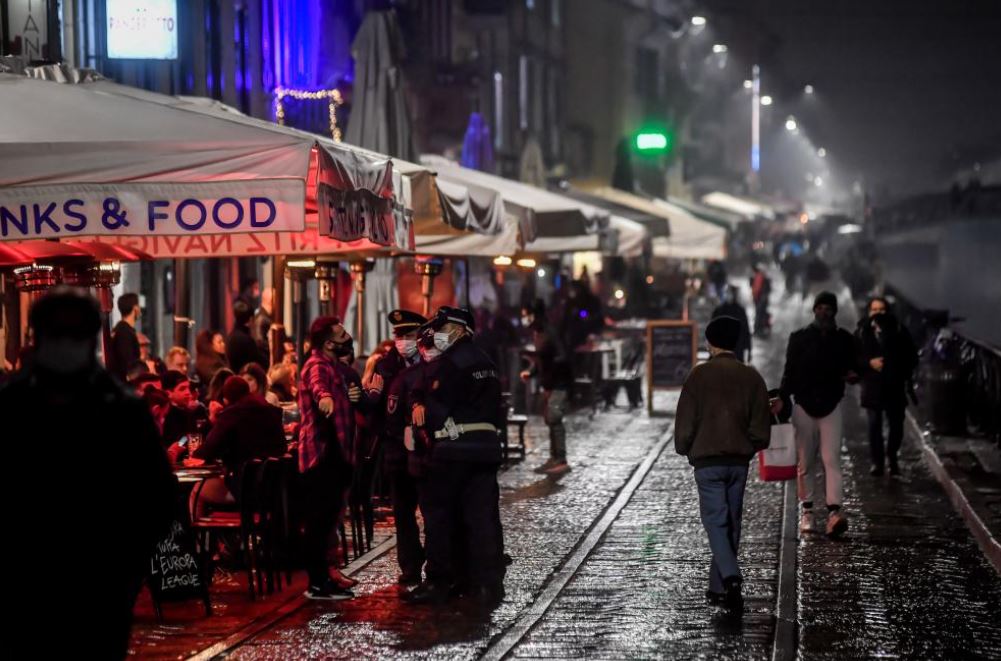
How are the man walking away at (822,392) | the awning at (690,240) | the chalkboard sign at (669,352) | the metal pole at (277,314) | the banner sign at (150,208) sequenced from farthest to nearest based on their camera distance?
the awning at (690,240), the chalkboard sign at (669,352), the metal pole at (277,314), the man walking away at (822,392), the banner sign at (150,208)

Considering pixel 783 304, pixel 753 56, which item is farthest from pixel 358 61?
pixel 753 56

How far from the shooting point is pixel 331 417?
35.8ft

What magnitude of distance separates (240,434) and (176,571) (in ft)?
4.18

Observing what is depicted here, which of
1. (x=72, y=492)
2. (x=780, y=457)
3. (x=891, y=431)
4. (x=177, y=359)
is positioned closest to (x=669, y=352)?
(x=891, y=431)

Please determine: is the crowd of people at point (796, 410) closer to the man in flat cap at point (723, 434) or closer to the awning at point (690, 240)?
the man in flat cap at point (723, 434)

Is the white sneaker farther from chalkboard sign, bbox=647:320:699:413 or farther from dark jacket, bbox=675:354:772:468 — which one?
chalkboard sign, bbox=647:320:699:413

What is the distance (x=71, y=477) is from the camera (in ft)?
17.3

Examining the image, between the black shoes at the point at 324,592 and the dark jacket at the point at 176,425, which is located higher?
the dark jacket at the point at 176,425

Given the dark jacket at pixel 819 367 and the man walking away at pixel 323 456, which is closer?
the man walking away at pixel 323 456

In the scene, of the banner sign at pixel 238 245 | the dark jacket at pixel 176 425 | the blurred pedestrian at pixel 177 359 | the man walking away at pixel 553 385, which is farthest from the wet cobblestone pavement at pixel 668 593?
the blurred pedestrian at pixel 177 359

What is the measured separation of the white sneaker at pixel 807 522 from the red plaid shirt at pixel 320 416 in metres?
4.71

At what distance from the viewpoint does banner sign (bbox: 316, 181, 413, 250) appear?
10609 millimetres

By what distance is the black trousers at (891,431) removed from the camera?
17750 millimetres

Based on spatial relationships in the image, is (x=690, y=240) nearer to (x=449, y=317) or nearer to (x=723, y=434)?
(x=449, y=317)
